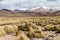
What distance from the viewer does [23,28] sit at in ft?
104

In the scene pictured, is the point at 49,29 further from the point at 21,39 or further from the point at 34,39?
the point at 21,39

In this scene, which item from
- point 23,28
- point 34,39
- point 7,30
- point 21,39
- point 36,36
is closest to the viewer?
point 21,39

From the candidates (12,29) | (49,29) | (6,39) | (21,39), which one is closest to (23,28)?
(12,29)

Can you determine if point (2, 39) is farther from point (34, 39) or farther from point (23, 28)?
point (23, 28)

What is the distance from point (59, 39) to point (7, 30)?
9.67m

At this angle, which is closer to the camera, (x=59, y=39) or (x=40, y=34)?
(x=59, y=39)

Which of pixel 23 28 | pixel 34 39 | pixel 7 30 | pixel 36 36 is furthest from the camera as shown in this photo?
pixel 23 28

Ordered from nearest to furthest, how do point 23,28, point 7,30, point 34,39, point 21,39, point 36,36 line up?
point 21,39, point 34,39, point 36,36, point 7,30, point 23,28

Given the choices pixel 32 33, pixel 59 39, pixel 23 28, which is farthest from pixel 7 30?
pixel 59 39

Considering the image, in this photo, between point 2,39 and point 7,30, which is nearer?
point 2,39

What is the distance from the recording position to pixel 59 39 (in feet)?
73.6

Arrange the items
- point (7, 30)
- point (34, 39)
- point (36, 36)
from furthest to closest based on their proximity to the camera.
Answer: point (7, 30) → point (36, 36) → point (34, 39)

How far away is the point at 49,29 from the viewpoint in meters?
33.2

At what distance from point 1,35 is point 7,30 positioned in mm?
4617
